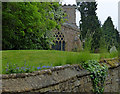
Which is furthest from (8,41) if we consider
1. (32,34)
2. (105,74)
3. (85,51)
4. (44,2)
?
(105,74)

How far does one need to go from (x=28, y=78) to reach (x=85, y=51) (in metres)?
3.01

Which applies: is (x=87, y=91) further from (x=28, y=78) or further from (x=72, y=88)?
(x=28, y=78)

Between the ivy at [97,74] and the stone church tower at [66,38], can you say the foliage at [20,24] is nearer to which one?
the ivy at [97,74]

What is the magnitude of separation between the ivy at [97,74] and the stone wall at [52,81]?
8.5 inches

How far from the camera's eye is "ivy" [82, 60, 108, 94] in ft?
18.9

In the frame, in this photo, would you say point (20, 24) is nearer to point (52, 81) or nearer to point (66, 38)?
point (52, 81)

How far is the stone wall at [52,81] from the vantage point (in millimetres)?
3557

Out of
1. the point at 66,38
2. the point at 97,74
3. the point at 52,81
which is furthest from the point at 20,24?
the point at 66,38

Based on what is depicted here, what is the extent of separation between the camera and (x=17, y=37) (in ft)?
33.2

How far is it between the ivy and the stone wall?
8.5 inches

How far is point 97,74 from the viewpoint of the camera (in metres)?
5.91

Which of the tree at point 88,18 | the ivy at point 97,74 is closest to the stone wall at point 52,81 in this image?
the ivy at point 97,74

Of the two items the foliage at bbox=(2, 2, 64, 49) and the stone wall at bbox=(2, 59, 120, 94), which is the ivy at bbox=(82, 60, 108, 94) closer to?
the stone wall at bbox=(2, 59, 120, 94)

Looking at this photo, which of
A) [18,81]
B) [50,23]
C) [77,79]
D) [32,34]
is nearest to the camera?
[18,81]
